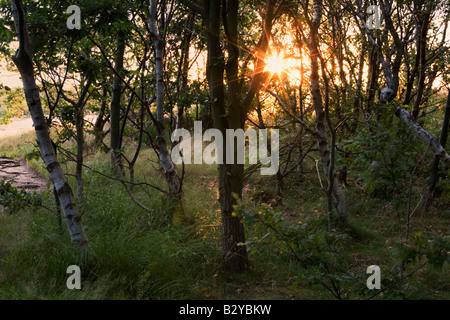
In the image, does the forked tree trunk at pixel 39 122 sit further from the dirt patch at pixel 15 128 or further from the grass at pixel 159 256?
the dirt patch at pixel 15 128

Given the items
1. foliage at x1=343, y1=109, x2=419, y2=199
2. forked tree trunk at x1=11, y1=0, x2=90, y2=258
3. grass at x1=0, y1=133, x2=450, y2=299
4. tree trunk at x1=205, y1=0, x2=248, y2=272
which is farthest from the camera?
foliage at x1=343, y1=109, x2=419, y2=199

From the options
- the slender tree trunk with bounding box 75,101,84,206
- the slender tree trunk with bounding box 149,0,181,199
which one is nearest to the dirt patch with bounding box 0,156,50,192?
the slender tree trunk with bounding box 75,101,84,206

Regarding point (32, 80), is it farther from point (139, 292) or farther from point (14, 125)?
point (14, 125)

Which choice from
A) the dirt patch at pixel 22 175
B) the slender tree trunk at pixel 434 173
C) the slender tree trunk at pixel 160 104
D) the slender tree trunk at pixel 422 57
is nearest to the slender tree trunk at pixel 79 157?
the slender tree trunk at pixel 160 104

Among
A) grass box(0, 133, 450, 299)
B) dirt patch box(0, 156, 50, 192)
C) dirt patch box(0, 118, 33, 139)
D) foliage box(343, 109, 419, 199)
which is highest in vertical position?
dirt patch box(0, 118, 33, 139)

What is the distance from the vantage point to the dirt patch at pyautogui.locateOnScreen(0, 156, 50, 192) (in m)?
7.81

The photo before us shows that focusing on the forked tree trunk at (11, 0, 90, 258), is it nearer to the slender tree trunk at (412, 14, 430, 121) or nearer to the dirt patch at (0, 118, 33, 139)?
the slender tree trunk at (412, 14, 430, 121)

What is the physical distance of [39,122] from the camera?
356 cm

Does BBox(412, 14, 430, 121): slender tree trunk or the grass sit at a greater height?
BBox(412, 14, 430, 121): slender tree trunk

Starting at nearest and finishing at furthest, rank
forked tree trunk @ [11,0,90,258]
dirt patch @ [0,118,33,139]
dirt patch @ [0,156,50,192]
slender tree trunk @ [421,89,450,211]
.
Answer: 1. forked tree trunk @ [11,0,90,258]
2. slender tree trunk @ [421,89,450,211]
3. dirt patch @ [0,156,50,192]
4. dirt patch @ [0,118,33,139]

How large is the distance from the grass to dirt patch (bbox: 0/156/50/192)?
1.70 m

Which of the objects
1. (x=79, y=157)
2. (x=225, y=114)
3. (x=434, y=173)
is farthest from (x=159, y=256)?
(x=434, y=173)

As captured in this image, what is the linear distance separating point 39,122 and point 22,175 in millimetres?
6743
